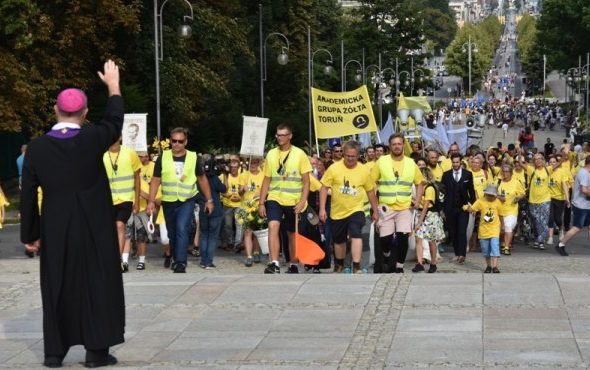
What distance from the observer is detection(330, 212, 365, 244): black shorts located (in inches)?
623

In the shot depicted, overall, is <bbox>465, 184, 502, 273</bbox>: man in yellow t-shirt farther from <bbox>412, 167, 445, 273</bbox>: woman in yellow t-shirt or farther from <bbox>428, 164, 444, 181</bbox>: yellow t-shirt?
<bbox>428, 164, 444, 181</bbox>: yellow t-shirt

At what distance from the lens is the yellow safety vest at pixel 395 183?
1566 cm

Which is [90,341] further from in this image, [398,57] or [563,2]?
[398,57]

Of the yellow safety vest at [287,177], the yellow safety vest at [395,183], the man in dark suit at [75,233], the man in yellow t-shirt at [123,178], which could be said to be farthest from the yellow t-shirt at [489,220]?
the man in dark suit at [75,233]

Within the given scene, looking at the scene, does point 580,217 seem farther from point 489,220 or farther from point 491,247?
point 491,247

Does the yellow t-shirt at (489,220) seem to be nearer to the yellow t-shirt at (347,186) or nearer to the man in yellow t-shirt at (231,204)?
the yellow t-shirt at (347,186)

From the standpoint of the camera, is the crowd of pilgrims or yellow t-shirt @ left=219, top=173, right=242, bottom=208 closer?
Answer: the crowd of pilgrims

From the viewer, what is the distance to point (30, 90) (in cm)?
3469

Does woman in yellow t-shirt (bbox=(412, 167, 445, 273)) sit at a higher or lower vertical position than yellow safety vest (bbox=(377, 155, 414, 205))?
lower

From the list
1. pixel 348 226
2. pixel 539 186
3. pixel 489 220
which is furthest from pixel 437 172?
pixel 348 226

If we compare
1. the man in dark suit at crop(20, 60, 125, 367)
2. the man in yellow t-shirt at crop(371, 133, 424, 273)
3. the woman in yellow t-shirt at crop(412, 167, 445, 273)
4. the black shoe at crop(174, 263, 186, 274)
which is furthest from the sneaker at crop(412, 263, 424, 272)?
A: the man in dark suit at crop(20, 60, 125, 367)

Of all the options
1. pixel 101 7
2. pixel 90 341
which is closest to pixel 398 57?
pixel 101 7

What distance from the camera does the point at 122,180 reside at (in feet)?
50.5

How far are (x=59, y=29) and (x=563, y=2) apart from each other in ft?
208
